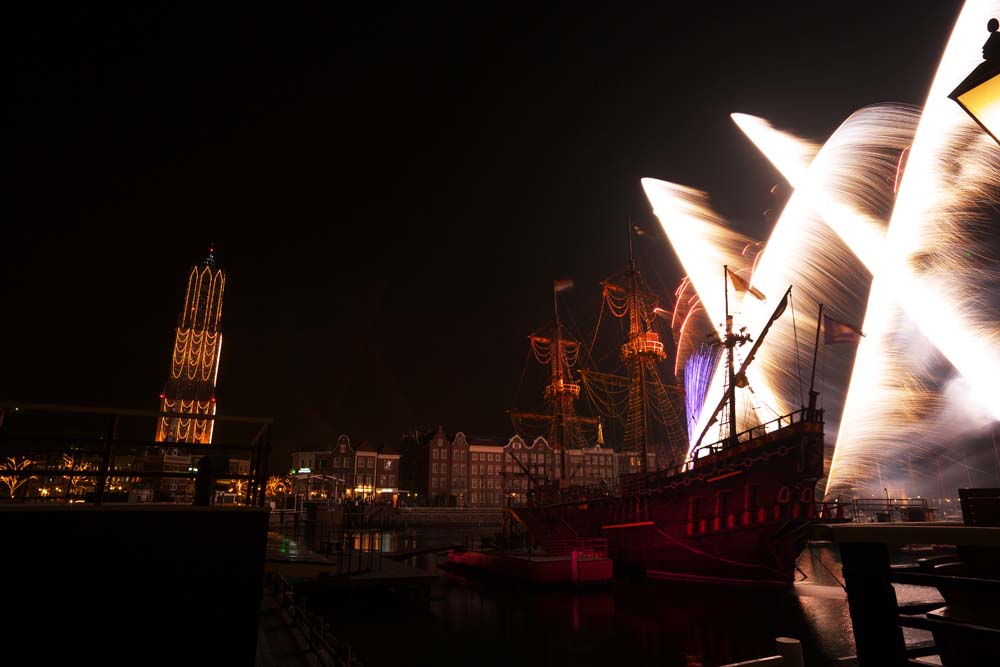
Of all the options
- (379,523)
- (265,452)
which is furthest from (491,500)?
(265,452)

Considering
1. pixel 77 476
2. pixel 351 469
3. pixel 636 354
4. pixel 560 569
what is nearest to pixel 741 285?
pixel 636 354

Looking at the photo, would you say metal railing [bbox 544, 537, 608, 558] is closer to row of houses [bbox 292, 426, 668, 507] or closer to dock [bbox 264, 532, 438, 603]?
dock [bbox 264, 532, 438, 603]

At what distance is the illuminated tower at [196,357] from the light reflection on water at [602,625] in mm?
74994

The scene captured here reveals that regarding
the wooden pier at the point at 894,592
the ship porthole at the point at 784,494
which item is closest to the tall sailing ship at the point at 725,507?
the ship porthole at the point at 784,494

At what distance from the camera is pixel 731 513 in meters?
28.5

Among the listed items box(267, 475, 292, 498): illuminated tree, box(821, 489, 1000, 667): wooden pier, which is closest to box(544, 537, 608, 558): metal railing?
box(821, 489, 1000, 667): wooden pier

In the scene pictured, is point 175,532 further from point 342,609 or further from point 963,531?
point 342,609

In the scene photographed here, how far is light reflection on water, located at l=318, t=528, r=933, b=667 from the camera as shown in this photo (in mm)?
16547

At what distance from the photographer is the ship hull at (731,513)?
25.8m

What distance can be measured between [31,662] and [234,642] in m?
1.72

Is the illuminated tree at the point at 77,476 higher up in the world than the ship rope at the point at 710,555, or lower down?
higher up

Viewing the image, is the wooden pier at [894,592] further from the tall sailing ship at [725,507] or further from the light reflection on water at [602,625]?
the tall sailing ship at [725,507]

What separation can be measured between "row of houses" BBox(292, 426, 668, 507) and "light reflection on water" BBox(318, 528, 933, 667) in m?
71.1

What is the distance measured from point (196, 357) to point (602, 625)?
94760mm
